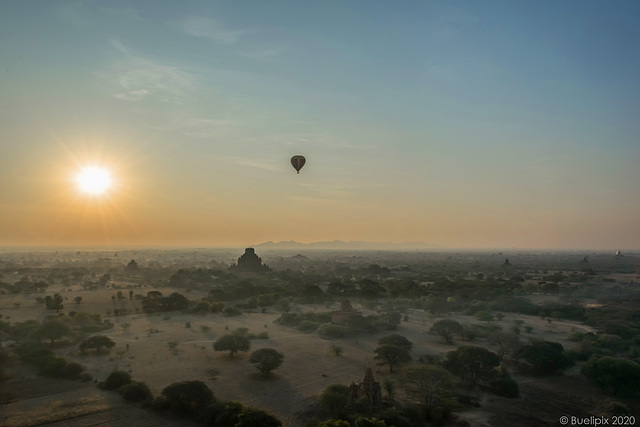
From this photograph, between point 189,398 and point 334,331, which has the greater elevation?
point 189,398

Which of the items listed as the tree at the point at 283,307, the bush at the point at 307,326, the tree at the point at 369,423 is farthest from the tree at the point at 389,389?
the tree at the point at 283,307

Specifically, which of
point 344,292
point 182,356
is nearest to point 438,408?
point 182,356

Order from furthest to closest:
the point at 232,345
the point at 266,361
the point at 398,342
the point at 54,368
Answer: the point at 398,342
the point at 232,345
the point at 266,361
the point at 54,368

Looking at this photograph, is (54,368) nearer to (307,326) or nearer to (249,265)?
(307,326)

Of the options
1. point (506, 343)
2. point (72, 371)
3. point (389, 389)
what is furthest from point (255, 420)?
point (506, 343)

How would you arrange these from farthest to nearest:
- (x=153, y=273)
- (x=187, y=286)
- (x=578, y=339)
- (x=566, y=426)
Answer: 1. (x=153, y=273)
2. (x=187, y=286)
3. (x=578, y=339)
4. (x=566, y=426)

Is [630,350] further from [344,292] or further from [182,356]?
[344,292]

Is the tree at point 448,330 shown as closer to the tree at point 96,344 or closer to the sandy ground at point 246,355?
the sandy ground at point 246,355
